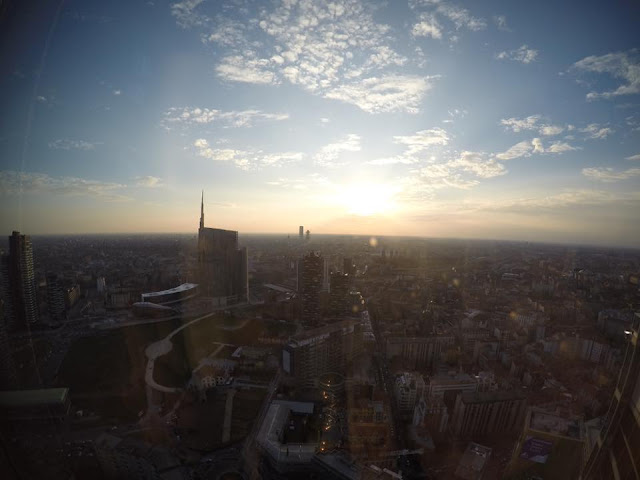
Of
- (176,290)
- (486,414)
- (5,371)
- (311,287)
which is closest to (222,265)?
(176,290)

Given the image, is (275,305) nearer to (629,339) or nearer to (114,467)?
(114,467)

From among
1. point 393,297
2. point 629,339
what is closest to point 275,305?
point 393,297

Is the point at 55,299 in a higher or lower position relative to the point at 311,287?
lower

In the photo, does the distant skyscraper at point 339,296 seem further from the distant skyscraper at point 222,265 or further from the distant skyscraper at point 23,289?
the distant skyscraper at point 23,289

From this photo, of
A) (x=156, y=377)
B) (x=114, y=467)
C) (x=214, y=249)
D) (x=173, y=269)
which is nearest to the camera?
(x=114, y=467)

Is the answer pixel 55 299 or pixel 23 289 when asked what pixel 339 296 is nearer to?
pixel 23 289

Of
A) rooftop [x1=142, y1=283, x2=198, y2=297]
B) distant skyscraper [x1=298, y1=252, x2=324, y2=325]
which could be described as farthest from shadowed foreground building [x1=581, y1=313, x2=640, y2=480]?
rooftop [x1=142, y1=283, x2=198, y2=297]
